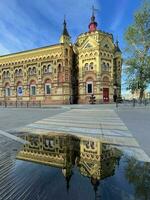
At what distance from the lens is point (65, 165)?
539 centimetres

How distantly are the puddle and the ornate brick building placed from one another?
110 ft

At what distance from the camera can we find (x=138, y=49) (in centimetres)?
3484

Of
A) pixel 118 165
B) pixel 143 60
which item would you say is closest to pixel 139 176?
pixel 118 165

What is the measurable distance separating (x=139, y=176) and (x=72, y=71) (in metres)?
39.0

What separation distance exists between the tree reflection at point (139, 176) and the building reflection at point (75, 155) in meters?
0.38

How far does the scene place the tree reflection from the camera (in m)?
3.85

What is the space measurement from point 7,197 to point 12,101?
45.4 meters

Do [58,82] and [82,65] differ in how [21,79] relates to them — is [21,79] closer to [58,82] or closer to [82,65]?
[58,82]

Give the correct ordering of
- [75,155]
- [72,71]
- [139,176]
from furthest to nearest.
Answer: [72,71]
[75,155]
[139,176]

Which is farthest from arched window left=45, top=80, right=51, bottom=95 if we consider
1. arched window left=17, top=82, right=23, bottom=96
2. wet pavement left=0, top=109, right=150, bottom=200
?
wet pavement left=0, top=109, right=150, bottom=200

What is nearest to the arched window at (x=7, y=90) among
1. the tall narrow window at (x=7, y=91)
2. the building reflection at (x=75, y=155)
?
the tall narrow window at (x=7, y=91)

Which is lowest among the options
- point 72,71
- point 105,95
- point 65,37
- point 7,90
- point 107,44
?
point 105,95

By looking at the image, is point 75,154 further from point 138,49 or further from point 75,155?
point 138,49

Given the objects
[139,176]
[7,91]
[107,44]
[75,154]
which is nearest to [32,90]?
[7,91]
